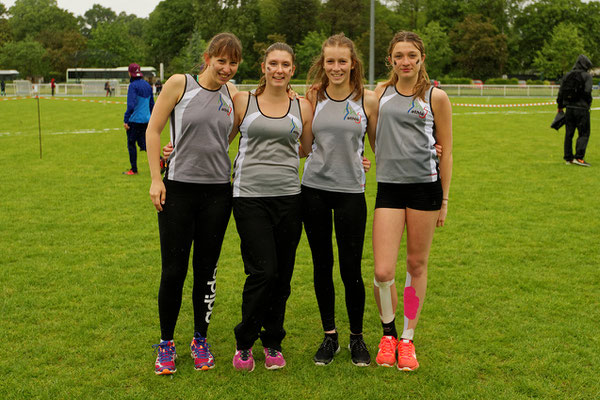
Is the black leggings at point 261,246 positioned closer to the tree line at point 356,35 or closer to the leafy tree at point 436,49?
the tree line at point 356,35

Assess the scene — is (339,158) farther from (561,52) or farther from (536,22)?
(536,22)

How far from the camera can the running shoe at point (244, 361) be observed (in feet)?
12.5

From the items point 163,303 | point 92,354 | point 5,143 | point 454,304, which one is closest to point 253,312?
point 163,303

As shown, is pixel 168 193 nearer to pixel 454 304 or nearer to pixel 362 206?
pixel 362 206

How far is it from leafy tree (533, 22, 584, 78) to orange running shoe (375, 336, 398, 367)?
64.4 metres

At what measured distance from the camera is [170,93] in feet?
11.6

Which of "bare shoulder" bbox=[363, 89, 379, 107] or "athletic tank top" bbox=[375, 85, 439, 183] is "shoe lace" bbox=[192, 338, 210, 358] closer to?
"athletic tank top" bbox=[375, 85, 439, 183]

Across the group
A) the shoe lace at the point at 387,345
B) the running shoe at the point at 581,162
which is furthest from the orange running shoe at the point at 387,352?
the running shoe at the point at 581,162

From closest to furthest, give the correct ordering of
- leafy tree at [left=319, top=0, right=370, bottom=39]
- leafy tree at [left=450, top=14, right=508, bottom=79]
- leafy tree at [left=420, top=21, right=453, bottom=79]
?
leafy tree at [left=420, top=21, right=453, bottom=79] → leafy tree at [left=450, top=14, right=508, bottom=79] → leafy tree at [left=319, top=0, right=370, bottom=39]

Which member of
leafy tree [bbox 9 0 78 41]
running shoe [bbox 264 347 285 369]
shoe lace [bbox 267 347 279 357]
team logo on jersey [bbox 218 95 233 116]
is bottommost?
running shoe [bbox 264 347 285 369]

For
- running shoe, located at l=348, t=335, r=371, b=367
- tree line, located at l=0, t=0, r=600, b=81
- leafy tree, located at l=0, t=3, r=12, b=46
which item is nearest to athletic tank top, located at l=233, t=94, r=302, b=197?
running shoe, located at l=348, t=335, r=371, b=367

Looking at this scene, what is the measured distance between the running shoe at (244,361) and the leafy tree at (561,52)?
213 feet

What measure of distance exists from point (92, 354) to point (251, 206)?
5.19 feet

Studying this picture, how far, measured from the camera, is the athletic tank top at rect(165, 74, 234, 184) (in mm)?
3555
